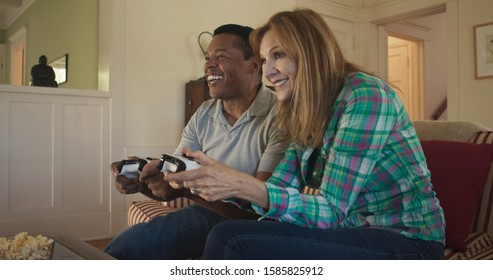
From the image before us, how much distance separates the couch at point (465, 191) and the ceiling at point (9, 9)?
3.57 metres

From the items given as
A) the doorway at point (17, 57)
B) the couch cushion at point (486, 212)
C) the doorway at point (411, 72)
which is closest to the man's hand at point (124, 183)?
the couch cushion at point (486, 212)

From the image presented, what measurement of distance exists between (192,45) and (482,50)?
1.65 meters

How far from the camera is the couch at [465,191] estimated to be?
3.01ft

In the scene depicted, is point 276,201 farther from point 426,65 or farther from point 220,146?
point 426,65

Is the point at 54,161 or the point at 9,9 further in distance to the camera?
the point at 9,9

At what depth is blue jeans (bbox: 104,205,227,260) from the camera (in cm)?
95

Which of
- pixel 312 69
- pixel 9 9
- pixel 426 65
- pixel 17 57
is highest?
pixel 9 9

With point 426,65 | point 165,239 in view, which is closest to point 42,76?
point 165,239

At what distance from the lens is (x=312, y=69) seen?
30.7 inches

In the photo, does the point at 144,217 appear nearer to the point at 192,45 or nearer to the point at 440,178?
the point at 440,178

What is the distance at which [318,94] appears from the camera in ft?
2.55

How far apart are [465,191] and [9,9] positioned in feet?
14.4

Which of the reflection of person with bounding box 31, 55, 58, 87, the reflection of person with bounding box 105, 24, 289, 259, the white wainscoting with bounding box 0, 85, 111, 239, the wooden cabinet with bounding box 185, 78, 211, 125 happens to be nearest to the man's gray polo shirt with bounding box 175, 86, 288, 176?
the reflection of person with bounding box 105, 24, 289, 259

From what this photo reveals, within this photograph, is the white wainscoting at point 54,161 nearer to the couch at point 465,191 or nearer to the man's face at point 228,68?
the man's face at point 228,68
